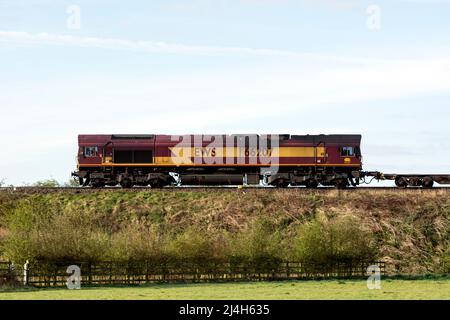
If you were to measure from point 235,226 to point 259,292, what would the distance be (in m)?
17.9

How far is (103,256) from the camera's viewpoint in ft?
140

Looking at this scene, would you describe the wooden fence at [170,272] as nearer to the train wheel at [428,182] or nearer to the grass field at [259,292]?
the grass field at [259,292]

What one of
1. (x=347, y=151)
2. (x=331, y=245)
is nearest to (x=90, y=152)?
(x=347, y=151)

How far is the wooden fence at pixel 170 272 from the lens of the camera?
4100 cm

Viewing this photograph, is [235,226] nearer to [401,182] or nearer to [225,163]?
[225,163]

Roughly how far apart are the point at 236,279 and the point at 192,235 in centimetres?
323

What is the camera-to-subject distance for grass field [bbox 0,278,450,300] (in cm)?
3362

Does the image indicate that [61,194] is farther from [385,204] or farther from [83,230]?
[385,204]

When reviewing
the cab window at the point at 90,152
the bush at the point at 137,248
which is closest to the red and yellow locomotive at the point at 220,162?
the cab window at the point at 90,152

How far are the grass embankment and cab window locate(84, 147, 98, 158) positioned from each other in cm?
408

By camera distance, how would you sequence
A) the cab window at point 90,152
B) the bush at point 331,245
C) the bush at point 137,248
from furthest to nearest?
the cab window at point 90,152, the bush at point 331,245, the bush at point 137,248

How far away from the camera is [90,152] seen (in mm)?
60344

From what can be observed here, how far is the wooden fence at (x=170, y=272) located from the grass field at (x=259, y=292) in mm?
1859
